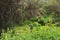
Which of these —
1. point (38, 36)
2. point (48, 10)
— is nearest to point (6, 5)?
point (38, 36)

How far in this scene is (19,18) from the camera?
906 centimetres

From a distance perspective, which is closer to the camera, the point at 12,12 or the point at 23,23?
the point at 12,12

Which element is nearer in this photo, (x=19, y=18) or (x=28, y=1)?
(x=19, y=18)

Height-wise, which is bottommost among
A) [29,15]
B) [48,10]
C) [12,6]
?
[48,10]

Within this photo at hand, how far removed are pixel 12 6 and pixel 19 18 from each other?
621 mm

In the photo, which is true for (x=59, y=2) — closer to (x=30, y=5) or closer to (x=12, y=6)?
(x=30, y=5)

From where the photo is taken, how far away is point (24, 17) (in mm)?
9453

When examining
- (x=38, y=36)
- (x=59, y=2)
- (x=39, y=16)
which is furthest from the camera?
(x=59, y=2)

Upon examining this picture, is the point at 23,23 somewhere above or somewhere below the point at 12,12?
below

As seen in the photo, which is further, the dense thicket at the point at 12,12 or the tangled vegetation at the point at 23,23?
the dense thicket at the point at 12,12

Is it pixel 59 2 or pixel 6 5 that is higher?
pixel 6 5

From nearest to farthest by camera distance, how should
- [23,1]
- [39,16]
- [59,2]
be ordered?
[23,1] → [39,16] → [59,2]

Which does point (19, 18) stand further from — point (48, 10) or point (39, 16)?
point (48, 10)

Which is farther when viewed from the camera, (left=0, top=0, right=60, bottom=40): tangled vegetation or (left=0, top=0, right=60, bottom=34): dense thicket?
(left=0, top=0, right=60, bottom=34): dense thicket
